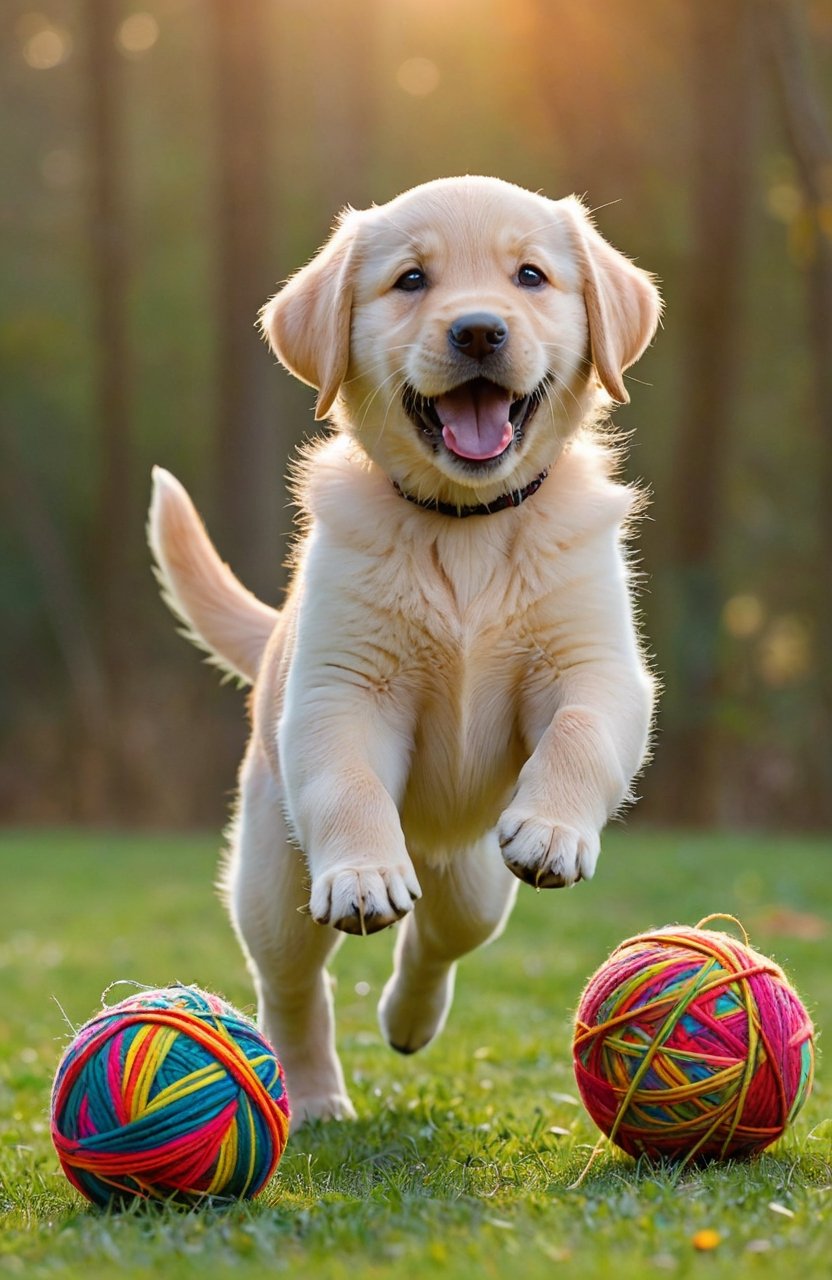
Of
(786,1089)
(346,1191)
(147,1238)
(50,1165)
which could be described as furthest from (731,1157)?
(50,1165)

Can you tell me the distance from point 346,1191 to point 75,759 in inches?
589

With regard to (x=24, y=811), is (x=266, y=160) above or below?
above

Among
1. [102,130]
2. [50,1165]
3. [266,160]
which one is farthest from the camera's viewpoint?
[102,130]

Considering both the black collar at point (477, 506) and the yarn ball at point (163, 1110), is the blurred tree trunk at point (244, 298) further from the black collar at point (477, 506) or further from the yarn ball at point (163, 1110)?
the yarn ball at point (163, 1110)

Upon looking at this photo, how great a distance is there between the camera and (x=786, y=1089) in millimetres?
3363

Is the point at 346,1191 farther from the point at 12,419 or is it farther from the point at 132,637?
the point at 12,419

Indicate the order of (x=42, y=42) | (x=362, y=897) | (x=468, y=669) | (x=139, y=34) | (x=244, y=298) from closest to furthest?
(x=362, y=897) → (x=468, y=669) → (x=244, y=298) → (x=139, y=34) → (x=42, y=42)

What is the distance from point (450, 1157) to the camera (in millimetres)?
3678

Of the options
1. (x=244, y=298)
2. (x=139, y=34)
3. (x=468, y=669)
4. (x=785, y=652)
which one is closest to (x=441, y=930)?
(x=468, y=669)

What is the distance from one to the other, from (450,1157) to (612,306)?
1.99 meters

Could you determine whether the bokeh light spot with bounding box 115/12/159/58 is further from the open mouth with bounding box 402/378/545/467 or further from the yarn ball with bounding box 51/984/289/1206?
the yarn ball with bounding box 51/984/289/1206

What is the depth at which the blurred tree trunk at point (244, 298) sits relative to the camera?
52.0ft

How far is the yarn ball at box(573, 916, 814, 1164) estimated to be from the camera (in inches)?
130

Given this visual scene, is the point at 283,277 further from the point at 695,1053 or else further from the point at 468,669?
the point at 695,1053
